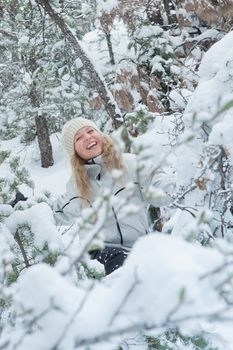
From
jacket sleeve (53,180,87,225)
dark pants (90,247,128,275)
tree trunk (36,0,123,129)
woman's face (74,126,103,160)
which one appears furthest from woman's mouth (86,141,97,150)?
tree trunk (36,0,123,129)

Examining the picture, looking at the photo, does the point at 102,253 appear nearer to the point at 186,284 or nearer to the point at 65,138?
the point at 65,138

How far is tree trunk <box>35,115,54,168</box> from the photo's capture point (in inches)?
567

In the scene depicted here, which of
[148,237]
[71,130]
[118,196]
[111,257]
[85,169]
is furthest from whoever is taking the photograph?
[71,130]

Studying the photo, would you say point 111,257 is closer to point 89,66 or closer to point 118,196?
point 118,196

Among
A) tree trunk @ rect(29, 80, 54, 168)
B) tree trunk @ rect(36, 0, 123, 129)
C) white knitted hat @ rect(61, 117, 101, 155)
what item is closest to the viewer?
white knitted hat @ rect(61, 117, 101, 155)

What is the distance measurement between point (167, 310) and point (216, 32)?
300 inches

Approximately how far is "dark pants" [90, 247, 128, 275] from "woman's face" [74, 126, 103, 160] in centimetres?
80

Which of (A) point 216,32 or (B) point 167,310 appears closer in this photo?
(B) point 167,310

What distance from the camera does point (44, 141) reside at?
48.1ft

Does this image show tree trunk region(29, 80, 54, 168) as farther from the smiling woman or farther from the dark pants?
the dark pants

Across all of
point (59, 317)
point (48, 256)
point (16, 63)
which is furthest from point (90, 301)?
point (16, 63)

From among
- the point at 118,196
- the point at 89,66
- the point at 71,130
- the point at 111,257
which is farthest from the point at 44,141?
the point at 111,257

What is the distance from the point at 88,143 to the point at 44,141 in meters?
10.9

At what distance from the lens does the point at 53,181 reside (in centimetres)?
1341
